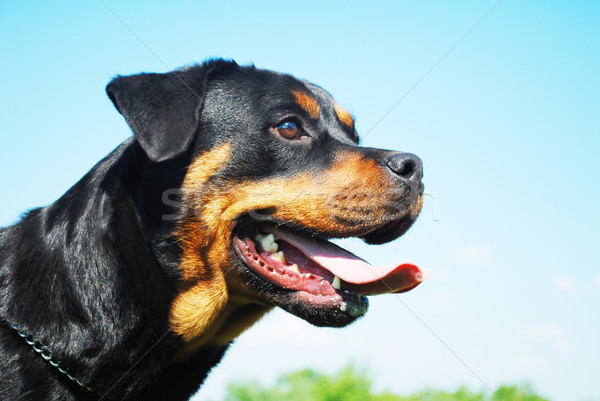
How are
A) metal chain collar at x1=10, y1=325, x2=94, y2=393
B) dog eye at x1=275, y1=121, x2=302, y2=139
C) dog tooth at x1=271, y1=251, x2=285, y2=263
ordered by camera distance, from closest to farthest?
1. metal chain collar at x1=10, y1=325, x2=94, y2=393
2. dog tooth at x1=271, y1=251, x2=285, y2=263
3. dog eye at x1=275, y1=121, x2=302, y2=139

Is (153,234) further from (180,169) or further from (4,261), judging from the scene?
(4,261)

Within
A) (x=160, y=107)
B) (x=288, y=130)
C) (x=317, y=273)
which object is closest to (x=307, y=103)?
(x=288, y=130)

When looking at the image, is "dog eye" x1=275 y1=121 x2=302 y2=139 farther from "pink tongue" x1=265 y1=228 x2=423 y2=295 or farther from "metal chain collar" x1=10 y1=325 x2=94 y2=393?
"metal chain collar" x1=10 y1=325 x2=94 y2=393

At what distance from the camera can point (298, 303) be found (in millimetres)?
2959

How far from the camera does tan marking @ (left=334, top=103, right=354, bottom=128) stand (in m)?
3.77

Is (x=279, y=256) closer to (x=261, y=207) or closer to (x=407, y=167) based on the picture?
(x=261, y=207)

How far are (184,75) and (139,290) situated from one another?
54.2 inches

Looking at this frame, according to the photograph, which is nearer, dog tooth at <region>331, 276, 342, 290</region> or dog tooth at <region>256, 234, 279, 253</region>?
dog tooth at <region>331, 276, 342, 290</region>

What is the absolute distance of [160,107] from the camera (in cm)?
303

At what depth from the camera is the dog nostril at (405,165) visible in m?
3.02

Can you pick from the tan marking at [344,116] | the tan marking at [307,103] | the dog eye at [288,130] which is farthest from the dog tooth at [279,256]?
the tan marking at [344,116]

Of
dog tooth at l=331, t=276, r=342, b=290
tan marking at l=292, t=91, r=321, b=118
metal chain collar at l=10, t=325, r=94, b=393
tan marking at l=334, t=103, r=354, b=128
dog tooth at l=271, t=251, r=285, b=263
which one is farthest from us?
tan marking at l=334, t=103, r=354, b=128

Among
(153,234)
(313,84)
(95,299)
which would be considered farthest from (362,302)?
(313,84)

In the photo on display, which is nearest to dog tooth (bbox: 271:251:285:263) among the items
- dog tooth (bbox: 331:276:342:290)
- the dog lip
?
dog tooth (bbox: 331:276:342:290)
